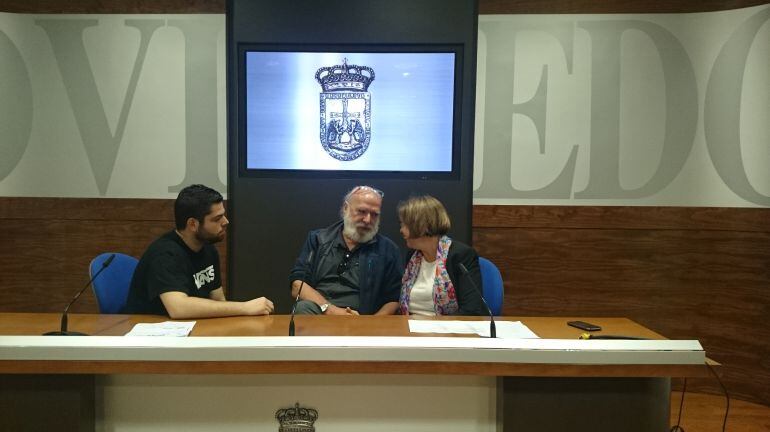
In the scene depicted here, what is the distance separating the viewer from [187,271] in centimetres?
224

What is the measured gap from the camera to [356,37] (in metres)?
3.53

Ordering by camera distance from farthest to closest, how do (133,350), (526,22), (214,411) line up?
(526,22) < (214,411) < (133,350)

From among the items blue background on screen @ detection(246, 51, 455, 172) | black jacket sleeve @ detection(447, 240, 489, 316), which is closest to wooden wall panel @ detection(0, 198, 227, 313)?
blue background on screen @ detection(246, 51, 455, 172)

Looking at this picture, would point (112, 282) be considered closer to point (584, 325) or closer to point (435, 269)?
point (435, 269)

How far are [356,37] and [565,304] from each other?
2.27 m

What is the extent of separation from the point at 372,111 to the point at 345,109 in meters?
0.18

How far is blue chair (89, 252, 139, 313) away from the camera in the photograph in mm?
2344

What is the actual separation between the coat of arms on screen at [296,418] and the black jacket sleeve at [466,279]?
0.91 m

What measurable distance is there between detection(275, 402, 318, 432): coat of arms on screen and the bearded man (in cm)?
107

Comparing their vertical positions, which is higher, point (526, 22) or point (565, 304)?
point (526, 22)

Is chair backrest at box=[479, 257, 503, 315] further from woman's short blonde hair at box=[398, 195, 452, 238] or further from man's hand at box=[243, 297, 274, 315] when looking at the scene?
man's hand at box=[243, 297, 274, 315]

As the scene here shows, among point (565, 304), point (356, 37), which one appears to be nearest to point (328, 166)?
point (356, 37)

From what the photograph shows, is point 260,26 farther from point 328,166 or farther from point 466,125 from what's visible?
point 466,125

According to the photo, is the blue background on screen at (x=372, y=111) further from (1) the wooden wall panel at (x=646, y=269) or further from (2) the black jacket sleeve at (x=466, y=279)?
(2) the black jacket sleeve at (x=466, y=279)
